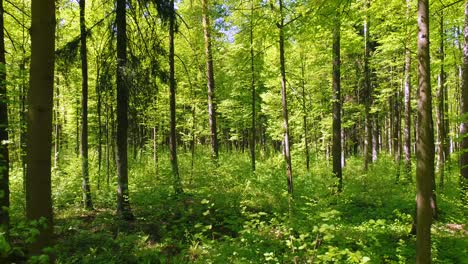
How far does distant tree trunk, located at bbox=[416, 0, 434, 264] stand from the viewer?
14.9 feet

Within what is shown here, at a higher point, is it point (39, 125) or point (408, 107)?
point (408, 107)

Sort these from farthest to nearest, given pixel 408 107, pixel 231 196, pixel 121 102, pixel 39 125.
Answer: pixel 408 107, pixel 231 196, pixel 121 102, pixel 39 125

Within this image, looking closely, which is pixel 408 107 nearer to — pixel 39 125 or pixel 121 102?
pixel 121 102

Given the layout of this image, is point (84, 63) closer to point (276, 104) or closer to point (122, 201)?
point (122, 201)

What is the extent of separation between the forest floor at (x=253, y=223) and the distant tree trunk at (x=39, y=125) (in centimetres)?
270

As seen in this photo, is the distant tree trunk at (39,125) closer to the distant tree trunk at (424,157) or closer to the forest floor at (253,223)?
the forest floor at (253,223)

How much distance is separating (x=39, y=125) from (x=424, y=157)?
514cm

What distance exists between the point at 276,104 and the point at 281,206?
1423 centimetres

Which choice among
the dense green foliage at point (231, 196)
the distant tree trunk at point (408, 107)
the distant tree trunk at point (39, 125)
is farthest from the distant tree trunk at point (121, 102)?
the distant tree trunk at point (408, 107)

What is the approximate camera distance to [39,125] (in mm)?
3576

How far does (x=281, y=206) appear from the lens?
417 inches

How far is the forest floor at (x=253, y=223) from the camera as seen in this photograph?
21.4 feet

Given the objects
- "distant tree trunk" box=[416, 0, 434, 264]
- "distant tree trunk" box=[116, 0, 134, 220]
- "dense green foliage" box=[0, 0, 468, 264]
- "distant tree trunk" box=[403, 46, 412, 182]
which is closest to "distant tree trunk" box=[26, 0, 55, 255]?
"dense green foliage" box=[0, 0, 468, 264]

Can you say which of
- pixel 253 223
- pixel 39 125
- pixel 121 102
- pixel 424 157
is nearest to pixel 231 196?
pixel 253 223
